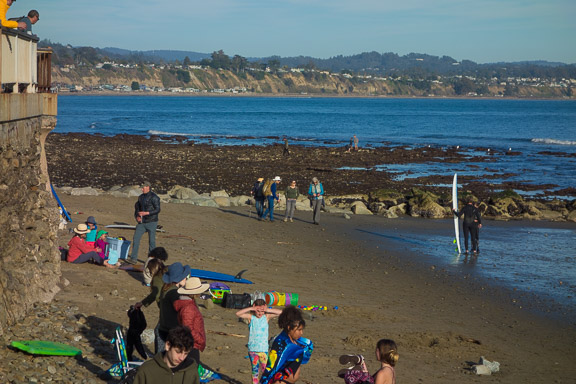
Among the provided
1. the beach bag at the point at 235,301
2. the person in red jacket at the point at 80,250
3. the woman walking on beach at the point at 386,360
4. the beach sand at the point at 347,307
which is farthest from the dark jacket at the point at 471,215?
the woman walking on beach at the point at 386,360

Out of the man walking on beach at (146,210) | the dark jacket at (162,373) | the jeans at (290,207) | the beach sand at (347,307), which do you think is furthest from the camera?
the jeans at (290,207)

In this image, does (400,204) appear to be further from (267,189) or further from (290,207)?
(267,189)

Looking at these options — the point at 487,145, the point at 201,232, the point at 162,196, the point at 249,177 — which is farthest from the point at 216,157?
the point at 487,145

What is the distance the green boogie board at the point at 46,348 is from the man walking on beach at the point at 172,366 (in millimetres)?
3298

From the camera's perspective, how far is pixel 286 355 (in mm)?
6867

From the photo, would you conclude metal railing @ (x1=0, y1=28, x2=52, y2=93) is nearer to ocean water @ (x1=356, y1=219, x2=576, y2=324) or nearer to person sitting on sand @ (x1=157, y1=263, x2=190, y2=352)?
person sitting on sand @ (x1=157, y1=263, x2=190, y2=352)

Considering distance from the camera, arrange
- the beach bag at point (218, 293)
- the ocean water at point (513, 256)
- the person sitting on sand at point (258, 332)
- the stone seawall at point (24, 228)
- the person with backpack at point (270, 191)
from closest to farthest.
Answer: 1. the person sitting on sand at point (258, 332)
2. the stone seawall at point (24, 228)
3. the beach bag at point (218, 293)
4. the ocean water at point (513, 256)
5. the person with backpack at point (270, 191)

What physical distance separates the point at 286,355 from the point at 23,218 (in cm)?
509

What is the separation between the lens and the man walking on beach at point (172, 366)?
5520mm

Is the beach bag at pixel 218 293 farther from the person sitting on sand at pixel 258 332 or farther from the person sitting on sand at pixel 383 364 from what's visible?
the person sitting on sand at pixel 383 364

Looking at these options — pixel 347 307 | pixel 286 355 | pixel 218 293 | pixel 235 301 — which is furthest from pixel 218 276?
pixel 286 355

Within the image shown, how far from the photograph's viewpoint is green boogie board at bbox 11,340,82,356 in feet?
27.1

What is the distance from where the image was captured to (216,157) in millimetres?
44938

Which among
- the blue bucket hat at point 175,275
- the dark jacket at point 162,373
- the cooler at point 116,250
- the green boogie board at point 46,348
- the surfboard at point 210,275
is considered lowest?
the surfboard at point 210,275
